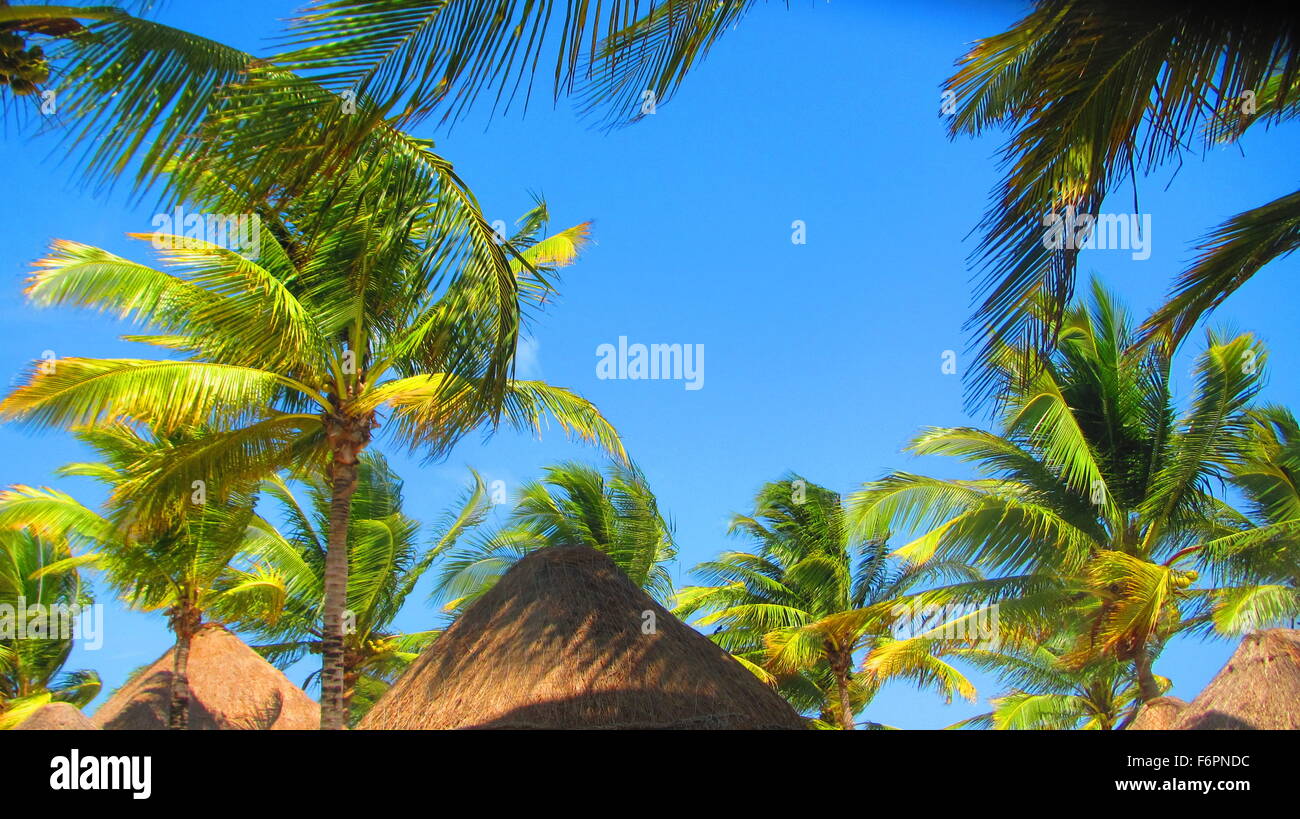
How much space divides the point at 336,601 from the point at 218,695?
291 inches

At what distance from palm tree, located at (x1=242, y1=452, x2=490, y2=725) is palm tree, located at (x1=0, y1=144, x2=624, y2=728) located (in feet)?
15.5

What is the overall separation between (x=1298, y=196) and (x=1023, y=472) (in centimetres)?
900

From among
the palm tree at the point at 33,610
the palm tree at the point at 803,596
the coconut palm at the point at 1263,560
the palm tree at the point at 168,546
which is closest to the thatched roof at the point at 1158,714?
the coconut palm at the point at 1263,560

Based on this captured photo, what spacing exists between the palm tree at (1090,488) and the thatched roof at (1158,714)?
20cm

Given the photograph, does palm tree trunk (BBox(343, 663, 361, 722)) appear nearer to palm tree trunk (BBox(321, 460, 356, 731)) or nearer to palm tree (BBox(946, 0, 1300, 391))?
palm tree trunk (BBox(321, 460, 356, 731))

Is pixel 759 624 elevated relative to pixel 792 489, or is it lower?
lower

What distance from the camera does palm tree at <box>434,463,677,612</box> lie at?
17109mm

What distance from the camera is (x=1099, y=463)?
1359cm

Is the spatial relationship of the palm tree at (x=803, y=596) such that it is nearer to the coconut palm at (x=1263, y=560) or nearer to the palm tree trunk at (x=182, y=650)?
the coconut palm at (x=1263, y=560)

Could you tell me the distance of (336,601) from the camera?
10.9 m

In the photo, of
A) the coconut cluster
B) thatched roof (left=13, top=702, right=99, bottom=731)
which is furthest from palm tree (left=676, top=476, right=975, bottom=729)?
the coconut cluster
